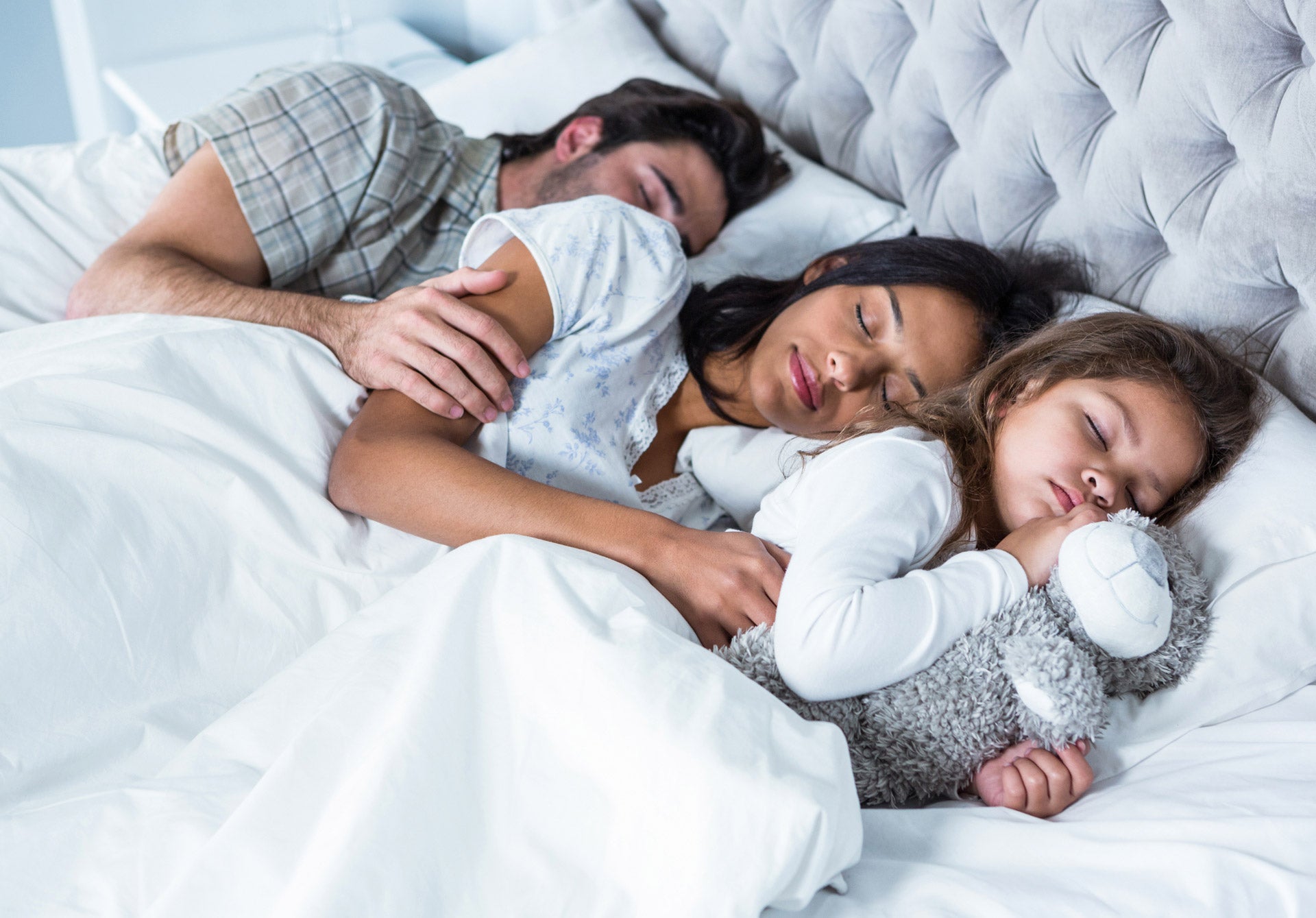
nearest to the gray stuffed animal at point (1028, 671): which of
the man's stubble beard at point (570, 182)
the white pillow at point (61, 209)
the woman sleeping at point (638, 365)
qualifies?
the woman sleeping at point (638, 365)

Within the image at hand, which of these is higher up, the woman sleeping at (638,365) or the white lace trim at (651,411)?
the woman sleeping at (638,365)

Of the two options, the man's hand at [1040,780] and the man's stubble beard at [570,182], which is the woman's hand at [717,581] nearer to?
the man's hand at [1040,780]

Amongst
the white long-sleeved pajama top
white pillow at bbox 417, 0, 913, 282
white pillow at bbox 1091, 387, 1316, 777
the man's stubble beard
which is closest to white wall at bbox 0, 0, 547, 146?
white pillow at bbox 417, 0, 913, 282

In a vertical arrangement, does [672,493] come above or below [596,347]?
below

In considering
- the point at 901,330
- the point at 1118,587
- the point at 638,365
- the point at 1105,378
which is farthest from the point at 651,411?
the point at 1118,587

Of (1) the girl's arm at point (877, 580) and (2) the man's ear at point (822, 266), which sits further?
(2) the man's ear at point (822, 266)

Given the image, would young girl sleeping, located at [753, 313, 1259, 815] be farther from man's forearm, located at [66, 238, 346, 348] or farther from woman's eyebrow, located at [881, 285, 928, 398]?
man's forearm, located at [66, 238, 346, 348]

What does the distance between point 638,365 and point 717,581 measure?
0.41m

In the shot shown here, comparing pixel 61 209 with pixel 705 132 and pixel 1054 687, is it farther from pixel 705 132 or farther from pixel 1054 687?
pixel 1054 687

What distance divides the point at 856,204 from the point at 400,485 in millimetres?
945

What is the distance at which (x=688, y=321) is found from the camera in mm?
1353

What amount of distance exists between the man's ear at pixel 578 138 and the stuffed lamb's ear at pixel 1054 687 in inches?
45.6

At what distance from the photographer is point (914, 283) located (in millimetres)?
1207

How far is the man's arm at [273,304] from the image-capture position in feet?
3.58
